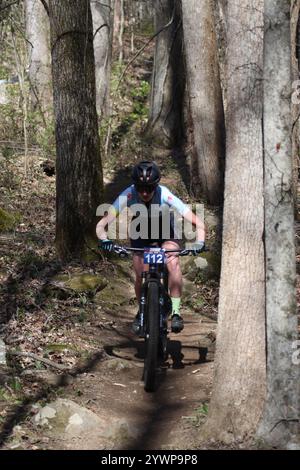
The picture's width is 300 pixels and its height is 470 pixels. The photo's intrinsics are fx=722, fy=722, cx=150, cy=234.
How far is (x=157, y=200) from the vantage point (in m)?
7.52

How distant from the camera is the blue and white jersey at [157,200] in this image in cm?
750

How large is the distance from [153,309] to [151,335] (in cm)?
26

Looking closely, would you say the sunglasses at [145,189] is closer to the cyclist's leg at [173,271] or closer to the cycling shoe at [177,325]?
the cyclist's leg at [173,271]

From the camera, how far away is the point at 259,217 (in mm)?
5664

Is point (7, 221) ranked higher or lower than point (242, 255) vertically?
lower

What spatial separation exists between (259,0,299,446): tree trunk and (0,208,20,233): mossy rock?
23.6ft

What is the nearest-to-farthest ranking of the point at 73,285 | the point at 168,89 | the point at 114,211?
the point at 114,211 → the point at 73,285 → the point at 168,89

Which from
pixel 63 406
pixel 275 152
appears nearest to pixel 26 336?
pixel 63 406

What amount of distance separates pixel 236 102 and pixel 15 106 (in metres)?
12.4

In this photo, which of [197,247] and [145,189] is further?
[145,189]

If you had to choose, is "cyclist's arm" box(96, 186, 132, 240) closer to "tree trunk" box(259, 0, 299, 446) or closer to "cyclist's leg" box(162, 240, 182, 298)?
"cyclist's leg" box(162, 240, 182, 298)

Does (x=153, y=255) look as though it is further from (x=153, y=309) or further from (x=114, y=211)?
(x=114, y=211)

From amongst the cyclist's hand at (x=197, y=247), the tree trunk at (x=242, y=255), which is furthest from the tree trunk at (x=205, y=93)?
the tree trunk at (x=242, y=255)

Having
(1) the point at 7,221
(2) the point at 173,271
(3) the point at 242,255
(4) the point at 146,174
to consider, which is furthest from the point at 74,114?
(3) the point at 242,255
